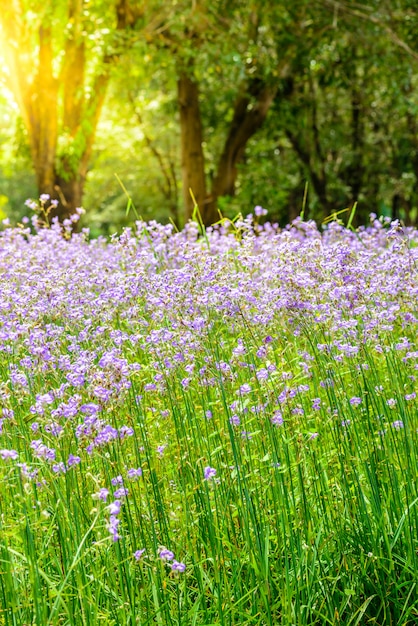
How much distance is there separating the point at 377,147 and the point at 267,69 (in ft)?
41.8

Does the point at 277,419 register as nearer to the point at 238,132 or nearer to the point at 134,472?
the point at 134,472

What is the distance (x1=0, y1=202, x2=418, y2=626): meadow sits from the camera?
3.38 meters

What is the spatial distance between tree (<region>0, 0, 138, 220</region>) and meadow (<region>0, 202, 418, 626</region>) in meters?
11.1

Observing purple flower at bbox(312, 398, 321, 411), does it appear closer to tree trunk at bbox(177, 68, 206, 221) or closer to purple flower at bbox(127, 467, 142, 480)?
purple flower at bbox(127, 467, 142, 480)

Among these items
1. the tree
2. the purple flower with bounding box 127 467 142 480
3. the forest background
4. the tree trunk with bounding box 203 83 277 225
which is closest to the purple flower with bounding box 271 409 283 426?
the purple flower with bounding box 127 467 142 480

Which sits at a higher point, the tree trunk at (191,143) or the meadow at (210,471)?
the tree trunk at (191,143)

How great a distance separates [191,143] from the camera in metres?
18.6

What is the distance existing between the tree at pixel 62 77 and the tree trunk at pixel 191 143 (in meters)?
2.60

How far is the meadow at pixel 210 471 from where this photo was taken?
3.38 m

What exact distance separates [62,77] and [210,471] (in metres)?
13.7

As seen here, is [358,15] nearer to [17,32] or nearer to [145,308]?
[17,32]

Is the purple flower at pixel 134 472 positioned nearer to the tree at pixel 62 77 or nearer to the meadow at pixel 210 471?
the meadow at pixel 210 471

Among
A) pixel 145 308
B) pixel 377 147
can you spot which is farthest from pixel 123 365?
pixel 377 147

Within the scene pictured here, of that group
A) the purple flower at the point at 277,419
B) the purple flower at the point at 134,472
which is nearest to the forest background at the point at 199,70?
the purple flower at the point at 277,419
